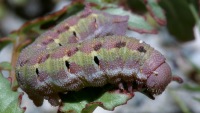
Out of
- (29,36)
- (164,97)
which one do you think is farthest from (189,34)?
(164,97)

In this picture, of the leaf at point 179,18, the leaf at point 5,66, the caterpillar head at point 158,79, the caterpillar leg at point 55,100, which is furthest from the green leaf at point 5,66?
the leaf at point 179,18

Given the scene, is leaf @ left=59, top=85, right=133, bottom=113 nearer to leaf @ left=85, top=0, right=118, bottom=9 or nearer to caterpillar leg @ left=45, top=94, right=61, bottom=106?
caterpillar leg @ left=45, top=94, right=61, bottom=106

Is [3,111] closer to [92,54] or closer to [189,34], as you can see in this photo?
[92,54]

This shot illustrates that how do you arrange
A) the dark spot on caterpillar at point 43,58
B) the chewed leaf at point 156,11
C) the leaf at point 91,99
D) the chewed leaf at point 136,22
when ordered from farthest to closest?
the chewed leaf at point 156,11, the chewed leaf at point 136,22, the dark spot on caterpillar at point 43,58, the leaf at point 91,99

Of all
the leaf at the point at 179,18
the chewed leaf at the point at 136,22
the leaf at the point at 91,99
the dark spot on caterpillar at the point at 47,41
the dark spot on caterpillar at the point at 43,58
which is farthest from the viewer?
the leaf at the point at 179,18

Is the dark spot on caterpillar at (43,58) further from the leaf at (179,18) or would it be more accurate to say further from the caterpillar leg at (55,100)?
the leaf at (179,18)

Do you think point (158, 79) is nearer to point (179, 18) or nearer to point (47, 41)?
point (47, 41)
